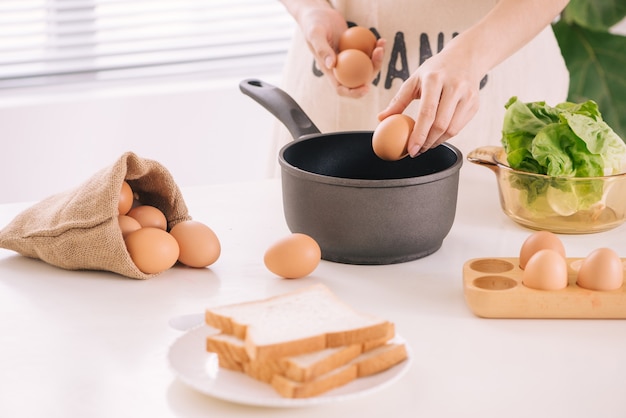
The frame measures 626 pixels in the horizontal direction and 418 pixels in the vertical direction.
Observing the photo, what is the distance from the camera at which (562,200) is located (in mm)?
1439

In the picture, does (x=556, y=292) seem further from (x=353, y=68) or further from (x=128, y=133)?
(x=128, y=133)

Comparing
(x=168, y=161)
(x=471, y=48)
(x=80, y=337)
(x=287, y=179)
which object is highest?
(x=471, y=48)

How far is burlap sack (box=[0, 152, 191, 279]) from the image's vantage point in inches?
49.7

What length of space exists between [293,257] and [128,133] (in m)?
2.07

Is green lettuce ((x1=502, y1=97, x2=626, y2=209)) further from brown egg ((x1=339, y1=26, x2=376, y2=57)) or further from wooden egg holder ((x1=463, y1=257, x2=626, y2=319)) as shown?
brown egg ((x1=339, y1=26, x2=376, y2=57))

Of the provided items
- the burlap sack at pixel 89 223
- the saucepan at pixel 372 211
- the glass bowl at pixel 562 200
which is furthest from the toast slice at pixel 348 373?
the glass bowl at pixel 562 200

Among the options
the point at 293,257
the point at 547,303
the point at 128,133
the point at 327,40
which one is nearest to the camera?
the point at 547,303

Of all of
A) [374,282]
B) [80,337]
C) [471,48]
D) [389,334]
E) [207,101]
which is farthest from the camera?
[207,101]

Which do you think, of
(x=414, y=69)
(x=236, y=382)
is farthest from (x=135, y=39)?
(x=236, y=382)

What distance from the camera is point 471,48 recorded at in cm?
147

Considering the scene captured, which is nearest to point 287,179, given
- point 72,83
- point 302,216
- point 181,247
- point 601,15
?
point 302,216

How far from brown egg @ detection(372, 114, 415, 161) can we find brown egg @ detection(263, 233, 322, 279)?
184 mm

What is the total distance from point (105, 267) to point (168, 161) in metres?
2.04

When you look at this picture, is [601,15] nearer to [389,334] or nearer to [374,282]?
[374,282]
